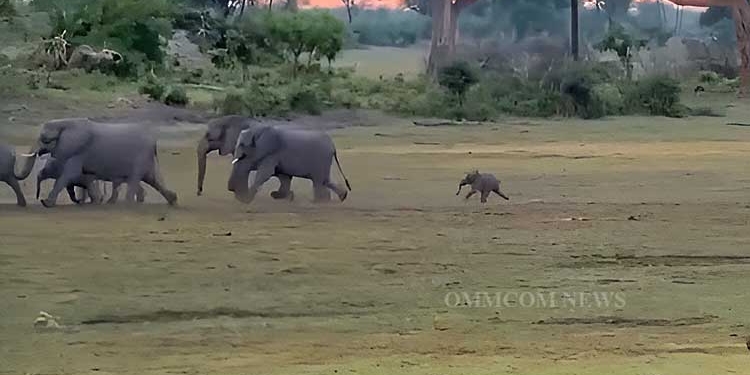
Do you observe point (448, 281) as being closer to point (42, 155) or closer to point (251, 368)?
point (251, 368)

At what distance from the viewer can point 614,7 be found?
3.73 metres

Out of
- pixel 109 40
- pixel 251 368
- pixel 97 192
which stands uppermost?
pixel 109 40

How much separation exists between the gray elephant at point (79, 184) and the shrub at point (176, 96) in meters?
0.21

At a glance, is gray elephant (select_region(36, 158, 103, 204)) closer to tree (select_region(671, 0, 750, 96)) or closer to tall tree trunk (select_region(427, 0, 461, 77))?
tall tree trunk (select_region(427, 0, 461, 77))

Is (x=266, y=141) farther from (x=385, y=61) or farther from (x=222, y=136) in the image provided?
(x=385, y=61)

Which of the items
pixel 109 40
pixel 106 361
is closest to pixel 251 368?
pixel 106 361

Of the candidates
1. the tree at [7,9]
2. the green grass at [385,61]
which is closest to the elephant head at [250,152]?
the green grass at [385,61]

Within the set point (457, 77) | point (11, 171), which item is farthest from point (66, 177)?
point (457, 77)

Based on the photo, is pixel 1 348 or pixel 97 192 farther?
pixel 97 192

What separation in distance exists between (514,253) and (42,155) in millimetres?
1106

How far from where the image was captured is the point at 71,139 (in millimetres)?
3408

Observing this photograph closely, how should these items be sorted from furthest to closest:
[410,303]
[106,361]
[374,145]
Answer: [374,145], [410,303], [106,361]

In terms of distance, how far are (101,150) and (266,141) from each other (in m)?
0.39

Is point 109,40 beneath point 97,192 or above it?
above
